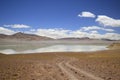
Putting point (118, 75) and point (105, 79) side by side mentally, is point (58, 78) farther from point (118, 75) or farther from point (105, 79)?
point (118, 75)

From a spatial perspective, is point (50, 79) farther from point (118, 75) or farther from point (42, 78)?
point (118, 75)

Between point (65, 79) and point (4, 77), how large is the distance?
525 centimetres

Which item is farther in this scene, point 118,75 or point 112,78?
point 118,75

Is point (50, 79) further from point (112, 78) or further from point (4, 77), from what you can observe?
point (112, 78)

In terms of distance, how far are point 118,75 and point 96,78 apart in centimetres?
253

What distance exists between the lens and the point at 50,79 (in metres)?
17.8

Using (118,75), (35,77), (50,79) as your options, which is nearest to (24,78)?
(35,77)

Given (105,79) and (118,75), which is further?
(118,75)

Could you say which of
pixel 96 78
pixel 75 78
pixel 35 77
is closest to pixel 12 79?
pixel 35 77

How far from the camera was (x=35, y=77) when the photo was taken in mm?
18562

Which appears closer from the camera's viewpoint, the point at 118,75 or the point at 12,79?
the point at 12,79

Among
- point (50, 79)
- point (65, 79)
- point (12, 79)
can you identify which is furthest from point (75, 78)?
point (12, 79)

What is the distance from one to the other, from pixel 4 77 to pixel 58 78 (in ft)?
15.3

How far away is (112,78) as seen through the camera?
17.6m
